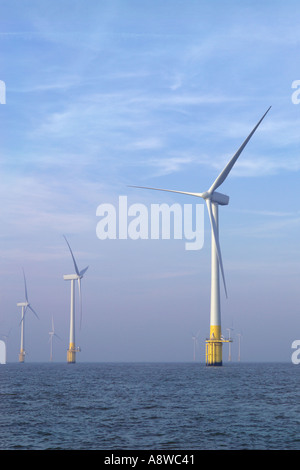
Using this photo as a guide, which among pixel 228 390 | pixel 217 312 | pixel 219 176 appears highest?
pixel 219 176

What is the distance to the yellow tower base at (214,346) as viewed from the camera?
512 ft

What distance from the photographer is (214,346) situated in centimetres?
16012

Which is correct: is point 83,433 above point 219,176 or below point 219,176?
below

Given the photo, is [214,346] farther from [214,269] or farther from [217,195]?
[217,195]

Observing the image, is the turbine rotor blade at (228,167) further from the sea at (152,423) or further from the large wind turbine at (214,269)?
the sea at (152,423)

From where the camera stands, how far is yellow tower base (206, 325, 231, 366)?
156125 millimetres

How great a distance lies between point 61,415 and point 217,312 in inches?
3889

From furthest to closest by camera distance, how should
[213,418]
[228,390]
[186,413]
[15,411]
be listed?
[228,390] → [15,411] → [186,413] → [213,418]

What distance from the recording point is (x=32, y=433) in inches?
1834

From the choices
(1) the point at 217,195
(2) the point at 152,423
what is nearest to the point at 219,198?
(1) the point at 217,195

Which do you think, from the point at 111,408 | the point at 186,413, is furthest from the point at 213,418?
the point at 111,408
